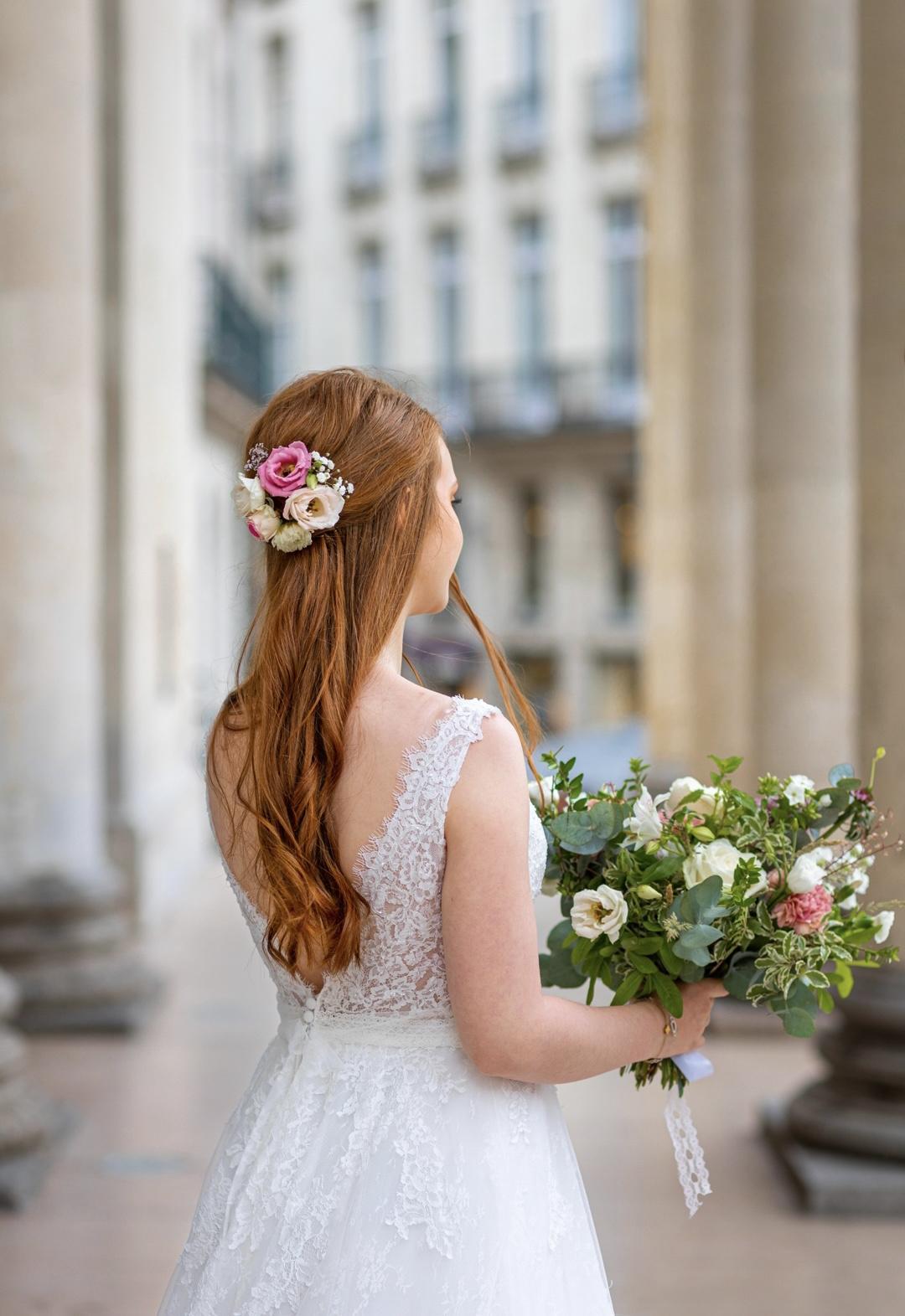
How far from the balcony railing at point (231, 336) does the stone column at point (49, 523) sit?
330 inches

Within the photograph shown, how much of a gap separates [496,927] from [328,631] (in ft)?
1.48

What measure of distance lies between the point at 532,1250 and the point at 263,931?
57 centimetres

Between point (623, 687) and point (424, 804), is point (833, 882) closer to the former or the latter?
point (424, 804)

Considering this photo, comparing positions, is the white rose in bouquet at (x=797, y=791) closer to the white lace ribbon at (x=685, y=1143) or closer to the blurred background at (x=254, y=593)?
the white lace ribbon at (x=685, y=1143)

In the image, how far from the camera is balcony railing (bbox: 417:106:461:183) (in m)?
30.8

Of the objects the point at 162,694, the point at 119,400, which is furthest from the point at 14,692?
the point at 162,694

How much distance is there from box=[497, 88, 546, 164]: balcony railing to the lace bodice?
2899 centimetres

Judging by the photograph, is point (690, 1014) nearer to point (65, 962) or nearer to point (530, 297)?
point (65, 962)

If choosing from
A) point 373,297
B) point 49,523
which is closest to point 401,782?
point 49,523

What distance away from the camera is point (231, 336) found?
64.6 ft

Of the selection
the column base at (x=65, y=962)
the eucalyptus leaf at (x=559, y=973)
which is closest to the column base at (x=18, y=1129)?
the column base at (x=65, y=962)

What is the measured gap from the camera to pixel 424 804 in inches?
81.6

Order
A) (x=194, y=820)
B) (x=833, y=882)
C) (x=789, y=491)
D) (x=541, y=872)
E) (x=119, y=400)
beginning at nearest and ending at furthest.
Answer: (x=541, y=872)
(x=833, y=882)
(x=789, y=491)
(x=119, y=400)
(x=194, y=820)

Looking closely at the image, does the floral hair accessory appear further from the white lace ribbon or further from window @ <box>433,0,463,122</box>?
window @ <box>433,0,463,122</box>
